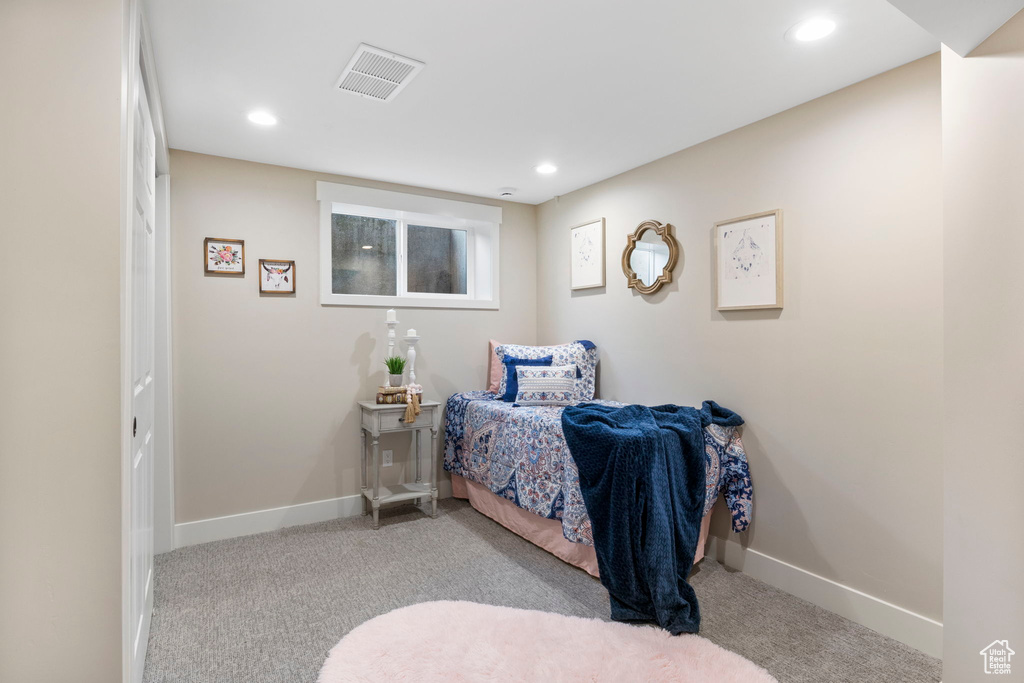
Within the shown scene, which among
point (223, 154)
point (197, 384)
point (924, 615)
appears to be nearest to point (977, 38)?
point (924, 615)

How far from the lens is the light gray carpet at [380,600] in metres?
2.02

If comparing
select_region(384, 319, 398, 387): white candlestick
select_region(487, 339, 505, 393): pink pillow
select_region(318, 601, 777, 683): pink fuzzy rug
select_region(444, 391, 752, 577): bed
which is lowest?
select_region(318, 601, 777, 683): pink fuzzy rug

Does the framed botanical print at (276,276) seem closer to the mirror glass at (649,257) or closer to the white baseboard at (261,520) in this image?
the white baseboard at (261,520)

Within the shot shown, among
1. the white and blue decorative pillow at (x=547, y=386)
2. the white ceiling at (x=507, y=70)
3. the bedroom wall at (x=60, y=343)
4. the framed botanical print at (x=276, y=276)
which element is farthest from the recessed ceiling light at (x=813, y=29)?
the framed botanical print at (x=276, y=276)

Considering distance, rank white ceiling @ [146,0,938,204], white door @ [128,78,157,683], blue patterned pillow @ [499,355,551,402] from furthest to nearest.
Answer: blue patterned pillow @ [499,355,551,402] → white ceiling @ [146,0,938,204] → white door @ [128,78,157,683]

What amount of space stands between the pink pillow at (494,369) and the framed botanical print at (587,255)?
792 millimetres

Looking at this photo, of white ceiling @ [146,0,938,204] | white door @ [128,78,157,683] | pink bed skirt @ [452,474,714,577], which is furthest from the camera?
pink bed skirt @ [452,474,714,577]

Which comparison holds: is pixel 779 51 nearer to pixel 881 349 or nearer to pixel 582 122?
pixel 582 122

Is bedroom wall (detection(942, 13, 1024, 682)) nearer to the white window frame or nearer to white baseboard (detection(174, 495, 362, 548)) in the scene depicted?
the white window frame

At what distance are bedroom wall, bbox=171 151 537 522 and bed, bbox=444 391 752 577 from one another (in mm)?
506

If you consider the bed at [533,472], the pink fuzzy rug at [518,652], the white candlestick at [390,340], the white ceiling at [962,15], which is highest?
the white ceiling at [962,15]

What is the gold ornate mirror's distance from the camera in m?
3.24

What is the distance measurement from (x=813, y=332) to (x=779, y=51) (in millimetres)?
1240

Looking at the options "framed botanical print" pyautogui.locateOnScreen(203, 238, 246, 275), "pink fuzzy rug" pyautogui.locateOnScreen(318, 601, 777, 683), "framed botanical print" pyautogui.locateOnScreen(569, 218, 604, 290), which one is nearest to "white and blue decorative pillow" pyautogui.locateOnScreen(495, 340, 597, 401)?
"framed botanical print" pyautogui.locateOnScreen(569, 218, 604, 290)
